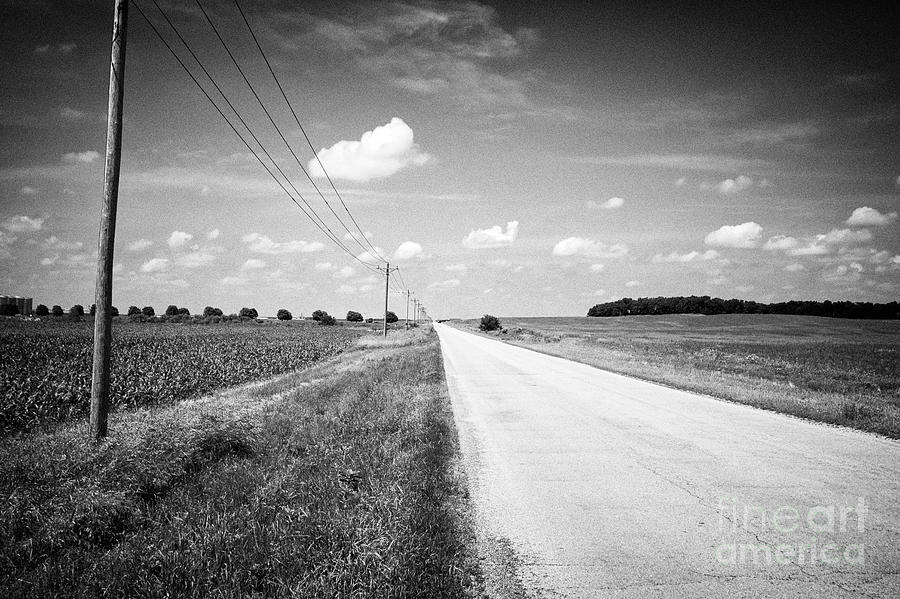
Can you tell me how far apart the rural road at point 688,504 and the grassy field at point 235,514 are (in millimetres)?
802

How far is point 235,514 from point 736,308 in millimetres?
180211

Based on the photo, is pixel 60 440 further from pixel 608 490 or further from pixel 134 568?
pixel 608 490

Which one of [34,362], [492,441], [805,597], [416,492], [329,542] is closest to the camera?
[805,597]

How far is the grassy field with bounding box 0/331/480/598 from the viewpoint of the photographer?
12.1 feet

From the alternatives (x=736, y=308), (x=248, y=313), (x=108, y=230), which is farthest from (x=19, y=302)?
(x=736, y=308)

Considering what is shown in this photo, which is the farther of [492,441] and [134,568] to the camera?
[492,441]

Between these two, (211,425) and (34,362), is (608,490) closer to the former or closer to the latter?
(211,425)

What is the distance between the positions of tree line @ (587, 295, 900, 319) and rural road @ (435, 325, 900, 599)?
16200 centimetres

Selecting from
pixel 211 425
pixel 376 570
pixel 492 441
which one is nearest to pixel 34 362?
pixel 211 425

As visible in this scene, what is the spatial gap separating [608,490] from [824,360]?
136 feet

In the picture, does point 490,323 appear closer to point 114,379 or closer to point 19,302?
point 114,379

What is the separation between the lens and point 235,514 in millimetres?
4961

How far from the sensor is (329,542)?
4.20 m

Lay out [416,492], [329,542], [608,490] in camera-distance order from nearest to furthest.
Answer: [329,542], [416,492], [608,490]
